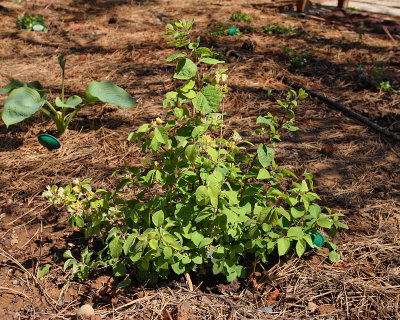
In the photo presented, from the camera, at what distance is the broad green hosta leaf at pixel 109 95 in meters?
2.53

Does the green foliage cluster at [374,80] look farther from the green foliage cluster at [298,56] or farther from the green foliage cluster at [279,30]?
the green foliage cluster at [279,30]

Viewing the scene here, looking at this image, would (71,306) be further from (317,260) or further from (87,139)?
(87,139)

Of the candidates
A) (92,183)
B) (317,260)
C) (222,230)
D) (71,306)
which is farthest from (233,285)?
(92,183)

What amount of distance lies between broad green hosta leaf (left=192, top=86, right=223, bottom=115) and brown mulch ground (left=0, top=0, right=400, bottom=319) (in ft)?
2.80

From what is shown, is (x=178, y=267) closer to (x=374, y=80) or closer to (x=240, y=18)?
(x=374, y=80)

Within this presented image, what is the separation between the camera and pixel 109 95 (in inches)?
101

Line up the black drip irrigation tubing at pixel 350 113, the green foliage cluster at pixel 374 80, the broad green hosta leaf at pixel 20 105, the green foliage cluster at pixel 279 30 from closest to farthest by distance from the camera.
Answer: the broad green hosta leaf at pixel 20 105 < the black drip irrigation tubing at pixel 350 113 < the green foliage cluster at pixel 374 80 < the green foliage cluster at pixel 279 30

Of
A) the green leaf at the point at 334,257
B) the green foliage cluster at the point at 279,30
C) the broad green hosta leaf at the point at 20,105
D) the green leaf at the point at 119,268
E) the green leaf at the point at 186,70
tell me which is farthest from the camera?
the green foliage cluster at the point at 279,30

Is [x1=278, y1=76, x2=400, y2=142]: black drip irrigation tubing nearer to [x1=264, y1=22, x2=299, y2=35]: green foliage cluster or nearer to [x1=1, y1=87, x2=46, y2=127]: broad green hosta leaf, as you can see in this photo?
[x1=264, y1=22, x2=299, y2=35]: green foliage cluster

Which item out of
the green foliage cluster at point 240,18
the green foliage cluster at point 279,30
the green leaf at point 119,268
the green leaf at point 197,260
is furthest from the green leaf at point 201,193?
the green foliage cluster at point 240,18

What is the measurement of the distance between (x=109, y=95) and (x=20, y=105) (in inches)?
23.8

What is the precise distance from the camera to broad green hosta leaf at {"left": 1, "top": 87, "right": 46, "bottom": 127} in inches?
94.3

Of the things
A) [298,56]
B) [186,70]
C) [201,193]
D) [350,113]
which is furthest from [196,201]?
[298,56]

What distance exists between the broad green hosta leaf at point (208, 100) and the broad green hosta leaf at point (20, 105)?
163 centimetres
